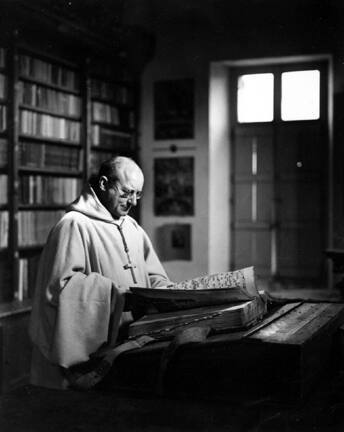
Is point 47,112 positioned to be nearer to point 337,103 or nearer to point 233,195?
point 233,195

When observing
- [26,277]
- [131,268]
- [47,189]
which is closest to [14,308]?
[26,277]

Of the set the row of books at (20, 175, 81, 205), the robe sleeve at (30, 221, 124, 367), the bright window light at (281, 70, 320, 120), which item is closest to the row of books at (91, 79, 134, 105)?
the row of books at (20, 175, 81, 205)

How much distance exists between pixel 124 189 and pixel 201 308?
2.52ft

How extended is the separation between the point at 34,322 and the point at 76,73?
180 inches

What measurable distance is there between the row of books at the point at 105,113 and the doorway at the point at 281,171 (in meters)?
1.38

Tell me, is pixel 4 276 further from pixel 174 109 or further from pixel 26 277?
pixel 174 109

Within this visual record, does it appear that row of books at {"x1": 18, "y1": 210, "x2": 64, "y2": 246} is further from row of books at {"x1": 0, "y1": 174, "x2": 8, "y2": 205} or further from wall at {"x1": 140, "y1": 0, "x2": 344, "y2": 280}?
wall at {"x1": 140, "y1": 0, "x2": 344, "y2": 280}

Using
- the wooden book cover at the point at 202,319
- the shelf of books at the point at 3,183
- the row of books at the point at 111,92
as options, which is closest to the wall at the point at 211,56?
the row of books at the point at 111,92

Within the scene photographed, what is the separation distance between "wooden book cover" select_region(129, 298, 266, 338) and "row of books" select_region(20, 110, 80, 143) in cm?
423

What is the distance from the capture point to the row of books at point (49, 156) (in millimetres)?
5445

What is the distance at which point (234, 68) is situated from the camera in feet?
23.4

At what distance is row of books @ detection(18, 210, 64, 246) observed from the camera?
17.7 ft

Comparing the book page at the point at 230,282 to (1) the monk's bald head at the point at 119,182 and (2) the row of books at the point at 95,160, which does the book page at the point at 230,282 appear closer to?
(1) the monk's bald head at the point at 119,182

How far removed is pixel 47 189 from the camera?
575 centimetres
